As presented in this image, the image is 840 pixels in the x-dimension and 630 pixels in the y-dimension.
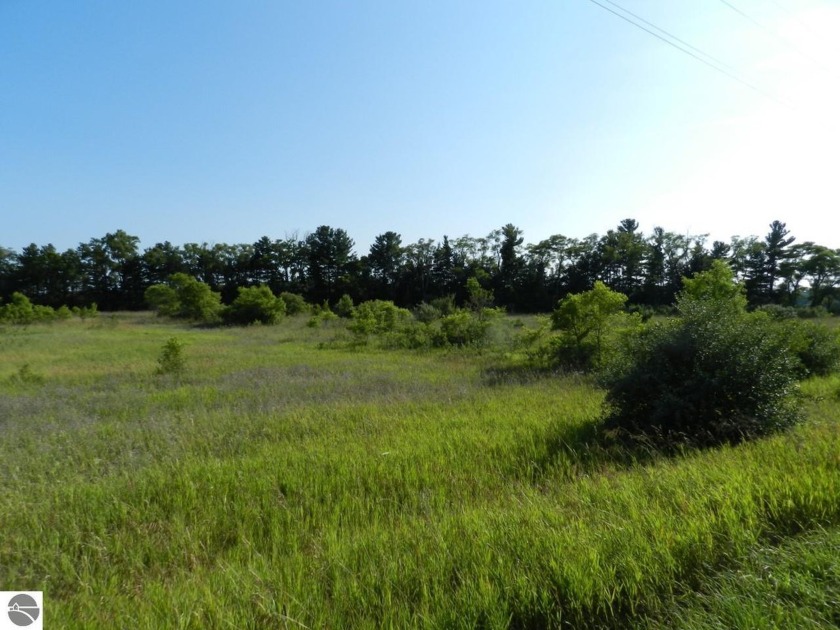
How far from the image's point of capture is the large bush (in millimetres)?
5492

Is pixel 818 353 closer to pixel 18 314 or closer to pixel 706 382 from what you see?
pixel 706 382

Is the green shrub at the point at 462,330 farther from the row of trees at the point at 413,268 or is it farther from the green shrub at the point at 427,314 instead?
the row of trees at the point at 413,268

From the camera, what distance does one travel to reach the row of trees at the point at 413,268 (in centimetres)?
5188

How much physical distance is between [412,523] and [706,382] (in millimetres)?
4342

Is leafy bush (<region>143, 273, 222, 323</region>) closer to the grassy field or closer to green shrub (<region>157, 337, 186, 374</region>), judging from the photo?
green shrub (<region>157, 337, 186, 374</region>)

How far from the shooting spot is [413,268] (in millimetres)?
66062

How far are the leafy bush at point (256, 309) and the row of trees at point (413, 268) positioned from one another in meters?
23.5

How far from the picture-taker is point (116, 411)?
29.8 feet

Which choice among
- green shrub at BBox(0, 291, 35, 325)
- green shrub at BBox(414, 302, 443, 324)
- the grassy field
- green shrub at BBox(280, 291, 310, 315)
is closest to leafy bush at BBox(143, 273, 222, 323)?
green shrub at BBox(280, 291, 310, 315)

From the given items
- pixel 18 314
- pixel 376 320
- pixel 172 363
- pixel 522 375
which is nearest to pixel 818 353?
pixel 522 375

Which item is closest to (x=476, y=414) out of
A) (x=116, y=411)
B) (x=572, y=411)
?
(x=572, y=411)

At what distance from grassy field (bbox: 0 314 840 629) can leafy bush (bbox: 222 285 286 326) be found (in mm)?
32326

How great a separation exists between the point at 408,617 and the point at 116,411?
357 inches

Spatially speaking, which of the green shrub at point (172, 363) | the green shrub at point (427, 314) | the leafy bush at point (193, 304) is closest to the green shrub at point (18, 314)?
the leafy bush at point (193, 304)
